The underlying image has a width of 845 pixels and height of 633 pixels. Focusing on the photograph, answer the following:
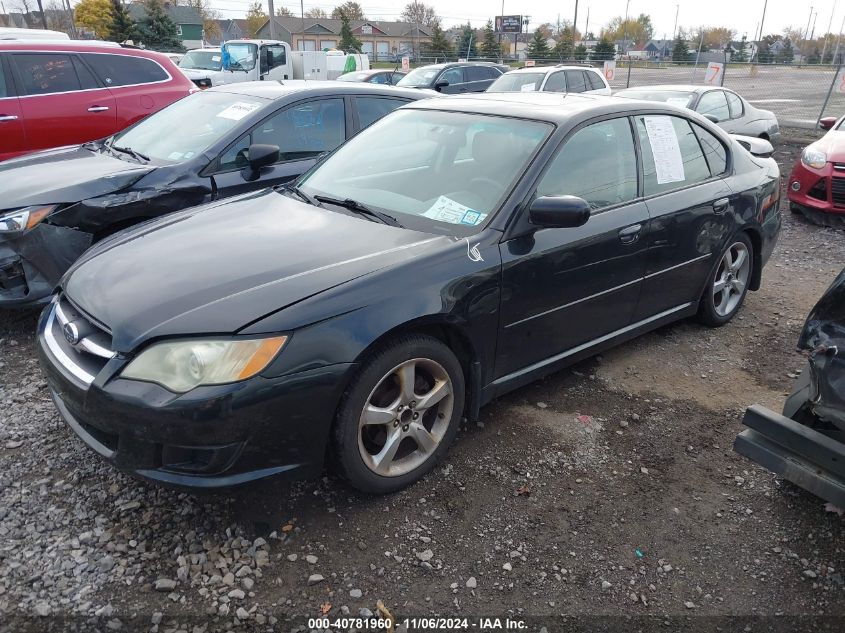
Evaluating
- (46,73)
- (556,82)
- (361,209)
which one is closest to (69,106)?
(46,73)

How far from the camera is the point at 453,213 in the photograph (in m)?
3.18

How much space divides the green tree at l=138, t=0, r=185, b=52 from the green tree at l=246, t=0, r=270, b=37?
124 ft

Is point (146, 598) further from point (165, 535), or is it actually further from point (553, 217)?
point (553, 217)

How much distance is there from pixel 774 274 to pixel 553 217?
4240 mm

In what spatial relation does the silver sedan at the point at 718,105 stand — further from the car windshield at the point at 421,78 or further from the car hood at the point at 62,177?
the car hood at the point at 62,177

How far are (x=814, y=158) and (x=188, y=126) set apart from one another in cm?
695

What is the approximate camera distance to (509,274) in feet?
10.1

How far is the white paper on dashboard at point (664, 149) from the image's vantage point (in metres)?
3.96

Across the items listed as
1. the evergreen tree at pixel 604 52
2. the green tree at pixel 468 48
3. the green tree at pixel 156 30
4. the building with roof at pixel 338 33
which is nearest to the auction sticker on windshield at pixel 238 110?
the green tree at pixel 468 48

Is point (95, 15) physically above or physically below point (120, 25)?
above

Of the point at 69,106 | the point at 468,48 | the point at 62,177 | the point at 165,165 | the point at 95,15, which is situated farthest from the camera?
the point at 95,15

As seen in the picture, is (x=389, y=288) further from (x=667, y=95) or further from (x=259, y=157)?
(x=667, y=95)

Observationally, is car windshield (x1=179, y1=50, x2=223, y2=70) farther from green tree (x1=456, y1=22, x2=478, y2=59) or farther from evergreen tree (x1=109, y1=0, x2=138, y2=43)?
evergreen tree (x1=109, y1=0, x2=138, y2=43)

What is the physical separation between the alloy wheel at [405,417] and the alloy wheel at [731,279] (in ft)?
8.40
